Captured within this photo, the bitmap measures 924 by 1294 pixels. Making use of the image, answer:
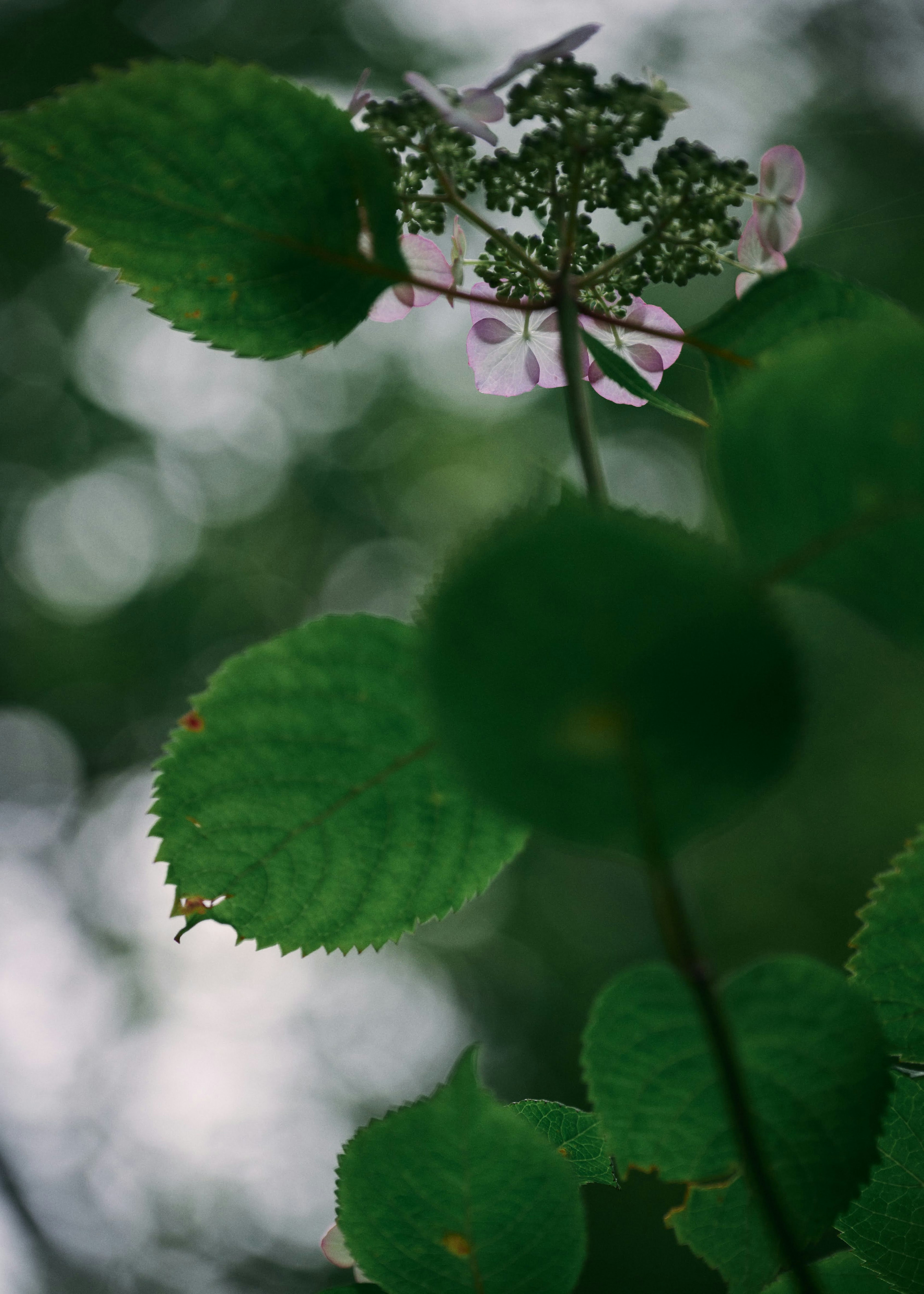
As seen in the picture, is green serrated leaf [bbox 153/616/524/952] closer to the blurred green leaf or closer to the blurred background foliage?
the blurred green leaf

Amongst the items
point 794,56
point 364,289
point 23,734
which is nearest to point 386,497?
point 23,734

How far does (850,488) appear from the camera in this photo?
0.31 m

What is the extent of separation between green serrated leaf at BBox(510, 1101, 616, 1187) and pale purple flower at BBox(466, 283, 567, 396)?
47cm

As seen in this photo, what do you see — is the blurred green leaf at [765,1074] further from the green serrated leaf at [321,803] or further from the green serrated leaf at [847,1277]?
the green serrated leaf at [847,1277]

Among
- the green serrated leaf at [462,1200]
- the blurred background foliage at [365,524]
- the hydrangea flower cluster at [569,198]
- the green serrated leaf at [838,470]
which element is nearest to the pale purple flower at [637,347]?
the hydrangea flower cluster at [569,198]

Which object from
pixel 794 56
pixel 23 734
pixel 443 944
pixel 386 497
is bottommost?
pixel 443 944

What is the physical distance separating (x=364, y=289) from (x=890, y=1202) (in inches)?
21.4

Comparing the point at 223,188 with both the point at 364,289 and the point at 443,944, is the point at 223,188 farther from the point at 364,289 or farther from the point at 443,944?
the point at 443,944

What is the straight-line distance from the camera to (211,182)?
44 cm

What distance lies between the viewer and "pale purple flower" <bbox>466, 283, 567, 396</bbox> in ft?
2.03

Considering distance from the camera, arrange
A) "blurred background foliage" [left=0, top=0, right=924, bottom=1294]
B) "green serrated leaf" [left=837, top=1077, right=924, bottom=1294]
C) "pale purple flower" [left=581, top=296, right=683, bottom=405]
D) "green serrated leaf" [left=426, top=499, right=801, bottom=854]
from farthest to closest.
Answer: "blurred background foliage" [left=0, top=0, right=924, bottom=1294] < "pale purple flower" [left=581, top=296, right=683, bottom=405] < "green serrated leaf" [left=837, top=1077, right=924, bottom=1294] < "green serrated leaf" [left=426, top=499, right=801, bottom=854]

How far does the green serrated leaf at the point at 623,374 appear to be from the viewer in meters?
0.51

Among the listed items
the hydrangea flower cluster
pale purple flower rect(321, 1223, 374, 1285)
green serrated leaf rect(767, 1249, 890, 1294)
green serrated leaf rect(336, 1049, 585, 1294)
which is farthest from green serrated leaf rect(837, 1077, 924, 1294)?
the hydrangea flower cluster

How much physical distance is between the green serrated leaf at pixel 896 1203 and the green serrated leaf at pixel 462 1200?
164 mm
